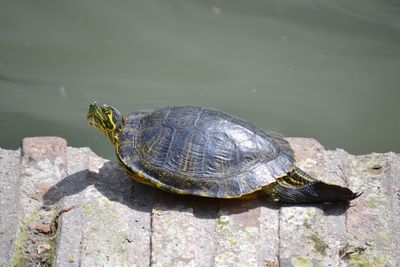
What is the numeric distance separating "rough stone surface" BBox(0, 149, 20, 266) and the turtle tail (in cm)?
191

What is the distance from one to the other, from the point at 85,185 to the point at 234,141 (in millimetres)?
1221

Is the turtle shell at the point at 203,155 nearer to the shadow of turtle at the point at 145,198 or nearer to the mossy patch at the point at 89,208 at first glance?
the shadow of turtle at the point at 145,198

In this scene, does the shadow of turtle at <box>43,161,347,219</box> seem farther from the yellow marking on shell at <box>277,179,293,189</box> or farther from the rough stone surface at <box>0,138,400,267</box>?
the yellow marking on shell at <box>277,179,293,189</box>

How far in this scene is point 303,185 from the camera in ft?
14.1

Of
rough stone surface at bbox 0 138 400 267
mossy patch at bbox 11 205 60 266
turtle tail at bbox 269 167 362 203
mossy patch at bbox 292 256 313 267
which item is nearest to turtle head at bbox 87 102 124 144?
rough stone surface at bbox 0 138 400 267

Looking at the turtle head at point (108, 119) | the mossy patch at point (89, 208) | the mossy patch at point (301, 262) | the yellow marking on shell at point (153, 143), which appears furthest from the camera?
the turtle head at point (108, 119)

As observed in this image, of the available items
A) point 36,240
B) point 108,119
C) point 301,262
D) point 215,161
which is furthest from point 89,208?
point 301,262

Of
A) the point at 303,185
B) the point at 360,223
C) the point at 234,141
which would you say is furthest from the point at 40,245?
the point at 360,223

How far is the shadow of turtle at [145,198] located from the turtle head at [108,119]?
1.26ft

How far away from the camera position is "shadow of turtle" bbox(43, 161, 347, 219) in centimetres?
423

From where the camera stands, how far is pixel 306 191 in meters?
4.22

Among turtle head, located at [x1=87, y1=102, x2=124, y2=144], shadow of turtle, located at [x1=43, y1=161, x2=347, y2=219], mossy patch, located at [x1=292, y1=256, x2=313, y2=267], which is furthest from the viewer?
turtle head, located at [x1=87, y1=102, x2=124, y2=144]

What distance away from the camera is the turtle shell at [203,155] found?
4.16m

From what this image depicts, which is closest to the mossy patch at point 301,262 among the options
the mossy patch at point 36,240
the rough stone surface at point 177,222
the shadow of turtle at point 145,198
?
the rough stone surface at point 177,222
